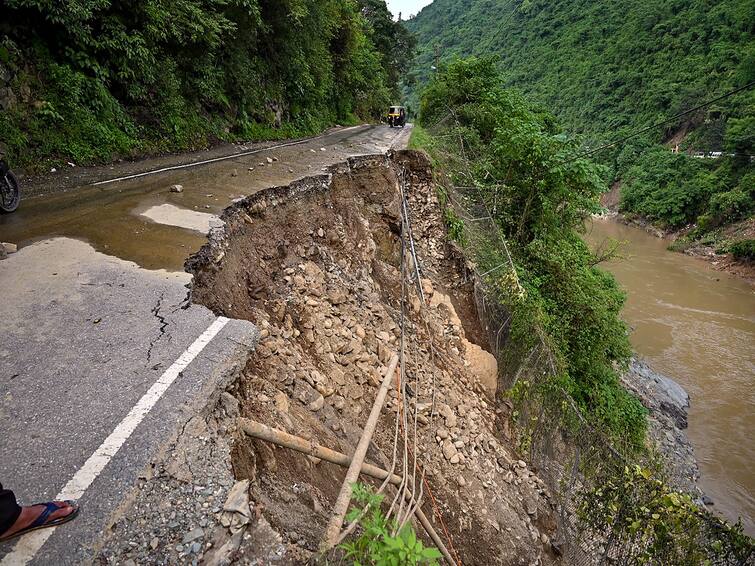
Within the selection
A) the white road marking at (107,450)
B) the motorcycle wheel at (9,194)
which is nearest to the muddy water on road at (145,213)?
the motorcycle wheel at (9,194)

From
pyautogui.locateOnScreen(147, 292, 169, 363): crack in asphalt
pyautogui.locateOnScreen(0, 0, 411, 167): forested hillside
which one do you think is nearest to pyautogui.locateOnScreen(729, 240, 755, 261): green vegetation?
pyautogui.locateOnScreen(0, 0, 411, 167): forested hillside

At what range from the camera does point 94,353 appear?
Result: 3.11 m

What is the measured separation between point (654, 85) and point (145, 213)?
56306 mm

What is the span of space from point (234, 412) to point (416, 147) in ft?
31.8

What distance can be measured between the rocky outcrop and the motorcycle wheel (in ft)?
43.4

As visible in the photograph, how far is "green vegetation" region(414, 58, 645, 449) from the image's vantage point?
305 inches

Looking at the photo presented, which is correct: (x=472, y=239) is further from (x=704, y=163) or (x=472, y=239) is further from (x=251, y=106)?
(x=704, y=163)

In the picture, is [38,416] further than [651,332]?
No

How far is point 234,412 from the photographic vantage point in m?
2.89

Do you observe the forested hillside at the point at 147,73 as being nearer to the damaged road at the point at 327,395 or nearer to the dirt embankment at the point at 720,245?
the damaged road at the point at 327,395

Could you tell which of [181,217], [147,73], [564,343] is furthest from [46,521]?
[147,73]

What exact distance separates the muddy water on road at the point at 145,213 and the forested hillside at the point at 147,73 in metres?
2.02

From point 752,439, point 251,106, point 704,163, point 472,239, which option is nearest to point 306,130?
point 251,106

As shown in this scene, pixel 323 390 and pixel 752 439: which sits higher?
pixel 323 390
